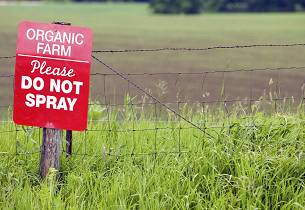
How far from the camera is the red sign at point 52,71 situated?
163 inches

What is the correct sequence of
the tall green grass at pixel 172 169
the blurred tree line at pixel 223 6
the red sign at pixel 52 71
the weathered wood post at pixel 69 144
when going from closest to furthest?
the tall green grass at pixel 172 169
the red sign at pixel 52 71
the weathered wood post at pixel 69 144
the blurred tree line at pixel 223 6

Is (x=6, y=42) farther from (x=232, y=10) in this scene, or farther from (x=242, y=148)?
(x=232, y=10)

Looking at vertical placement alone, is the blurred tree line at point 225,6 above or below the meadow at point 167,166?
above

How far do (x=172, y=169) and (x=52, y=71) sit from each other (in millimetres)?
983

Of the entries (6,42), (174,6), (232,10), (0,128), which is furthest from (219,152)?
(232,10)

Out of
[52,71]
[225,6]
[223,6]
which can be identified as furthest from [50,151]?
[225,6]

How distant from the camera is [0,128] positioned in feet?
16.8

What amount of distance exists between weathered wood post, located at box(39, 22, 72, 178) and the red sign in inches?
2.3

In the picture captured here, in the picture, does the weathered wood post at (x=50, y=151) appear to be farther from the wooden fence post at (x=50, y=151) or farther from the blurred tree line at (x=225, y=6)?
the blurred tree line at (x=225, y=6)

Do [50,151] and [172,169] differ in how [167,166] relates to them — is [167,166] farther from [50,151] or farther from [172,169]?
[50,151]

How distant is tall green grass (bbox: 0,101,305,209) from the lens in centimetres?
382

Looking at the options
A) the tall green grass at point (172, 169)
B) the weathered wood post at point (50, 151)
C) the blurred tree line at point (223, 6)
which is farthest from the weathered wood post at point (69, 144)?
the blurred tree line at point (223, 6)

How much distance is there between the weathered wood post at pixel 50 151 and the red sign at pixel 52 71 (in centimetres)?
6

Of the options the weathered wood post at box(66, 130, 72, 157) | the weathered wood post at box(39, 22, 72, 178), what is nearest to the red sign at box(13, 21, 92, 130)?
the weathered wood post at box(39, 22, 72, 178)
